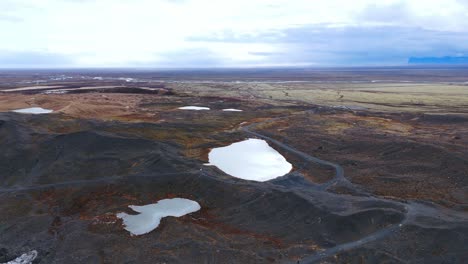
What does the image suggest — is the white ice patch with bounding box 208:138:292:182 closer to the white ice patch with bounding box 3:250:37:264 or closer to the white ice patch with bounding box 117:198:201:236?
the white ice patch with bounding box 117:198:201:236

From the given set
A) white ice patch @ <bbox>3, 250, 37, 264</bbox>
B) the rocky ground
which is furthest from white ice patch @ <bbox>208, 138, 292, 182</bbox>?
white ice patch @ <bbox>3, 250, 37, 264</bbox>

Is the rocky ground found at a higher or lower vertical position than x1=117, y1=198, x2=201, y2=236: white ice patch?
higher

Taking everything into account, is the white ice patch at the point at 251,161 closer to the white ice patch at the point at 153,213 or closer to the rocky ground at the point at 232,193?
the rocky ground at the point at 232,193

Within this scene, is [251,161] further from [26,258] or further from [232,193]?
[26,258]

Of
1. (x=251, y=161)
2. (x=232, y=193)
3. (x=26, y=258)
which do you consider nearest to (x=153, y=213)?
(x=232, y=193)

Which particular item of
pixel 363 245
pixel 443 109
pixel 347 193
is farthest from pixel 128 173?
pixel 443 109

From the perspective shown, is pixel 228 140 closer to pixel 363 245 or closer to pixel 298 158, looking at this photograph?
pixel 298 158
